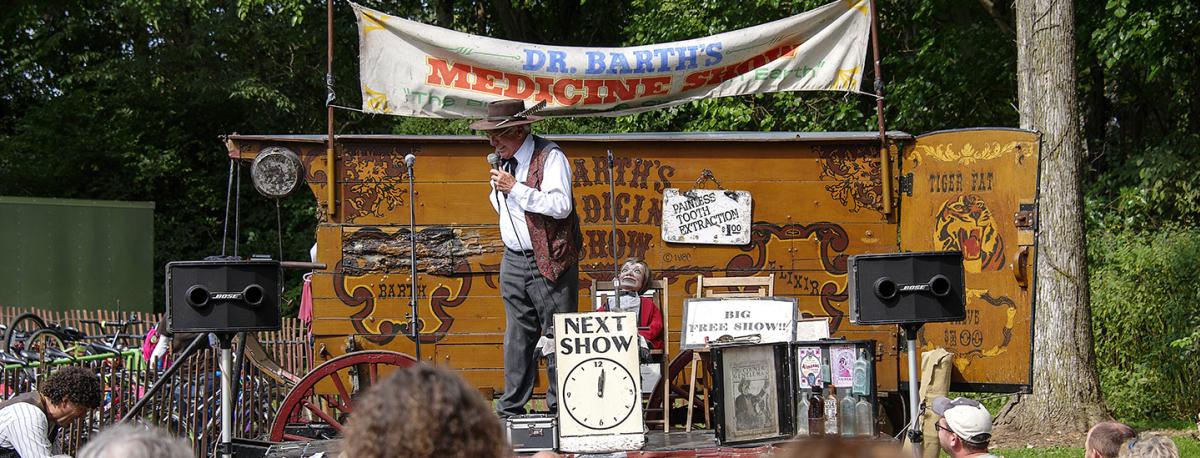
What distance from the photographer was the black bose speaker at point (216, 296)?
5836 mm

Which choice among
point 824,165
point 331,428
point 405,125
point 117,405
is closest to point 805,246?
point 824,165

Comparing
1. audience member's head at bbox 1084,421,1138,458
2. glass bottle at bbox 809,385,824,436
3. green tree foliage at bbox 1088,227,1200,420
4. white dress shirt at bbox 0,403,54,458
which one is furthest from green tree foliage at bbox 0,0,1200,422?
white dress shirt at bbox 0,403,54,458

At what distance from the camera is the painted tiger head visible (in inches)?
270

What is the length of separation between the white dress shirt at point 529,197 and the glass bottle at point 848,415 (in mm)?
1665

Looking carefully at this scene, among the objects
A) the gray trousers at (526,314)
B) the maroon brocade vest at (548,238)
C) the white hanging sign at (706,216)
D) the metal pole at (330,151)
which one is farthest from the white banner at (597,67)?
the gray trousers at (526,314)

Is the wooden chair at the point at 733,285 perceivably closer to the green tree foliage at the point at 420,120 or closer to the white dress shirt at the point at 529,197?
the white dress shirt at the point at 529,197

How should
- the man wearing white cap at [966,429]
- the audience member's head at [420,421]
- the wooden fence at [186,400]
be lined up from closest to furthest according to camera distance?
the audience member's head at [420,421] → the man wearing white cap at [966,429] → the wooden fence at [186,400]

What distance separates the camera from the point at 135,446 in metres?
2.35

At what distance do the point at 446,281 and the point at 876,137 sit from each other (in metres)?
2.64

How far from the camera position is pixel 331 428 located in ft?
22.2

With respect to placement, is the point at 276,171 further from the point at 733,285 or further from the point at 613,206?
the point at 733,285

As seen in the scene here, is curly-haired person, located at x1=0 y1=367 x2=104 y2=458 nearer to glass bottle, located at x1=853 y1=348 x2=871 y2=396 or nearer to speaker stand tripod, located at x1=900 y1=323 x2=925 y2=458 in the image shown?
glass bottle, located at x1=853 y1=348 x2=871 y2=396

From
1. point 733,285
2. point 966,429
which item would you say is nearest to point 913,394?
point 966,429

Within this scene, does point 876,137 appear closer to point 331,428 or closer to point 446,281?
point 446,281
